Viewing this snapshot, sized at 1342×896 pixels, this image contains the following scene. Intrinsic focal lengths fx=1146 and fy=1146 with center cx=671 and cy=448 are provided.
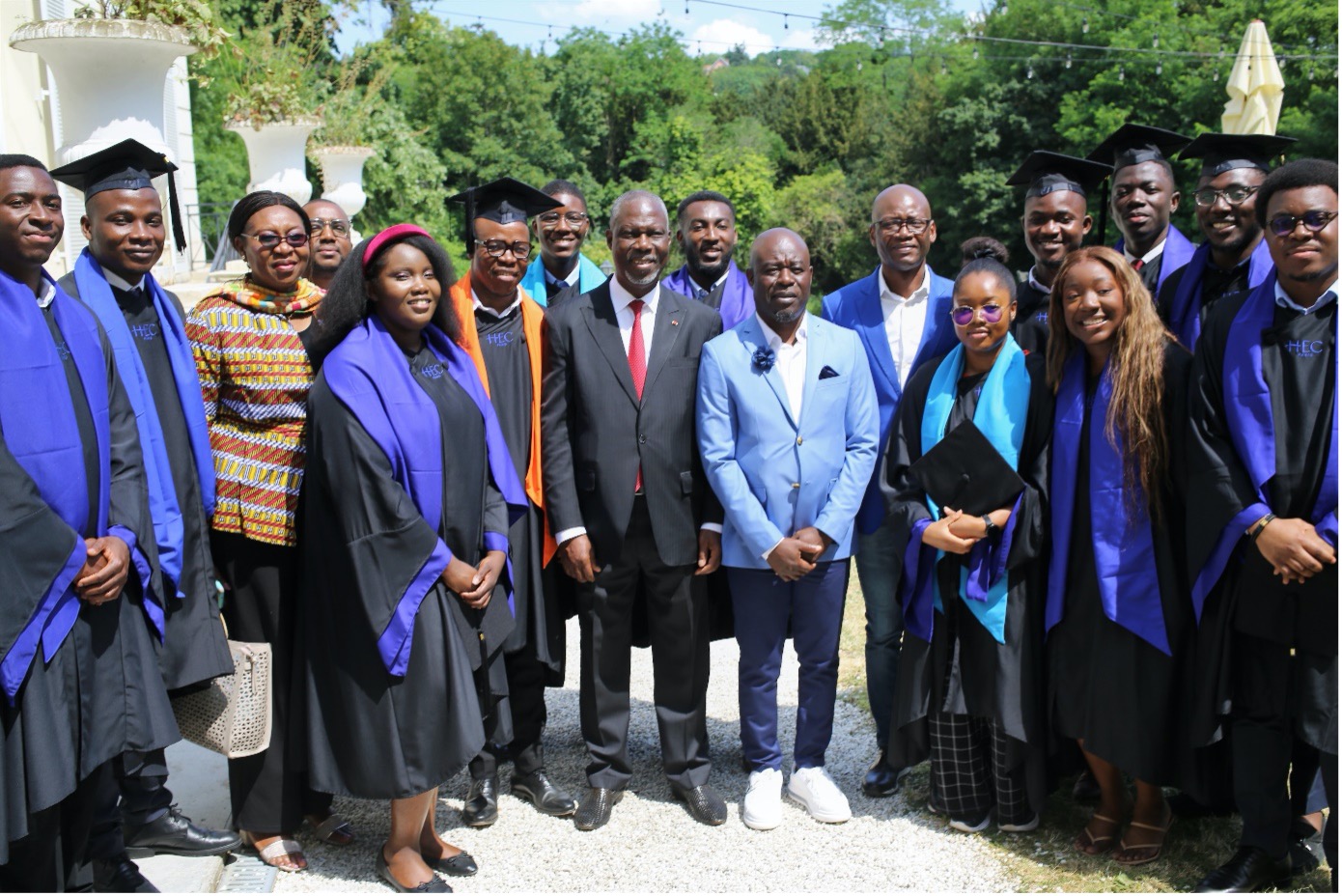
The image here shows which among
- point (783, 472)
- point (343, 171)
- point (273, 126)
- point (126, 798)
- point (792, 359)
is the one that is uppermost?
point (273, 126)

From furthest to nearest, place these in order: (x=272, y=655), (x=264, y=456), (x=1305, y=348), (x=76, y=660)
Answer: (x=272, y=655) → (x=264, y=456) → (x=1305, y=348) → (x=76, y=660)

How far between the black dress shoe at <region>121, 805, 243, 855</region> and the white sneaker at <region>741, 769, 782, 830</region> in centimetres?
199

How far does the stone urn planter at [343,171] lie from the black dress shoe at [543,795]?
10.8 metres

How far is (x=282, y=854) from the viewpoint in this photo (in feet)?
14.0

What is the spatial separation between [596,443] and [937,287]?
169cm

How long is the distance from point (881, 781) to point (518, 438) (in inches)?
84.5

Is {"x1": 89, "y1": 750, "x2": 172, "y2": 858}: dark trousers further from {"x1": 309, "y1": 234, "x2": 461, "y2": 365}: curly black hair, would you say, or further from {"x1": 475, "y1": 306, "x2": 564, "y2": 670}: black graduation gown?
{"x1": 309, "y1": 234, "x2": 461, "y2": 365}: curly black hair

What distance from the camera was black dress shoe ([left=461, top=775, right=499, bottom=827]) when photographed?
15.4ft

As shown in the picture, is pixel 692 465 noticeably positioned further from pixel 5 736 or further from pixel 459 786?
pixel 5 736

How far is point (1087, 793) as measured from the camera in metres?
4.77

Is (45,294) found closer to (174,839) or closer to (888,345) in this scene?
(174,839)

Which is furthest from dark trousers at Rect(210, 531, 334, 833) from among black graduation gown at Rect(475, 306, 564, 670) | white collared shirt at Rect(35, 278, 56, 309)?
white collared shirt at Rect(35, 278, 56, 309)

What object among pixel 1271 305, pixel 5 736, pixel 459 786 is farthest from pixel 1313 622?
pixel 5 736

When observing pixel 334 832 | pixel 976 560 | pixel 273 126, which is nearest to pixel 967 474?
pixel 976 560
